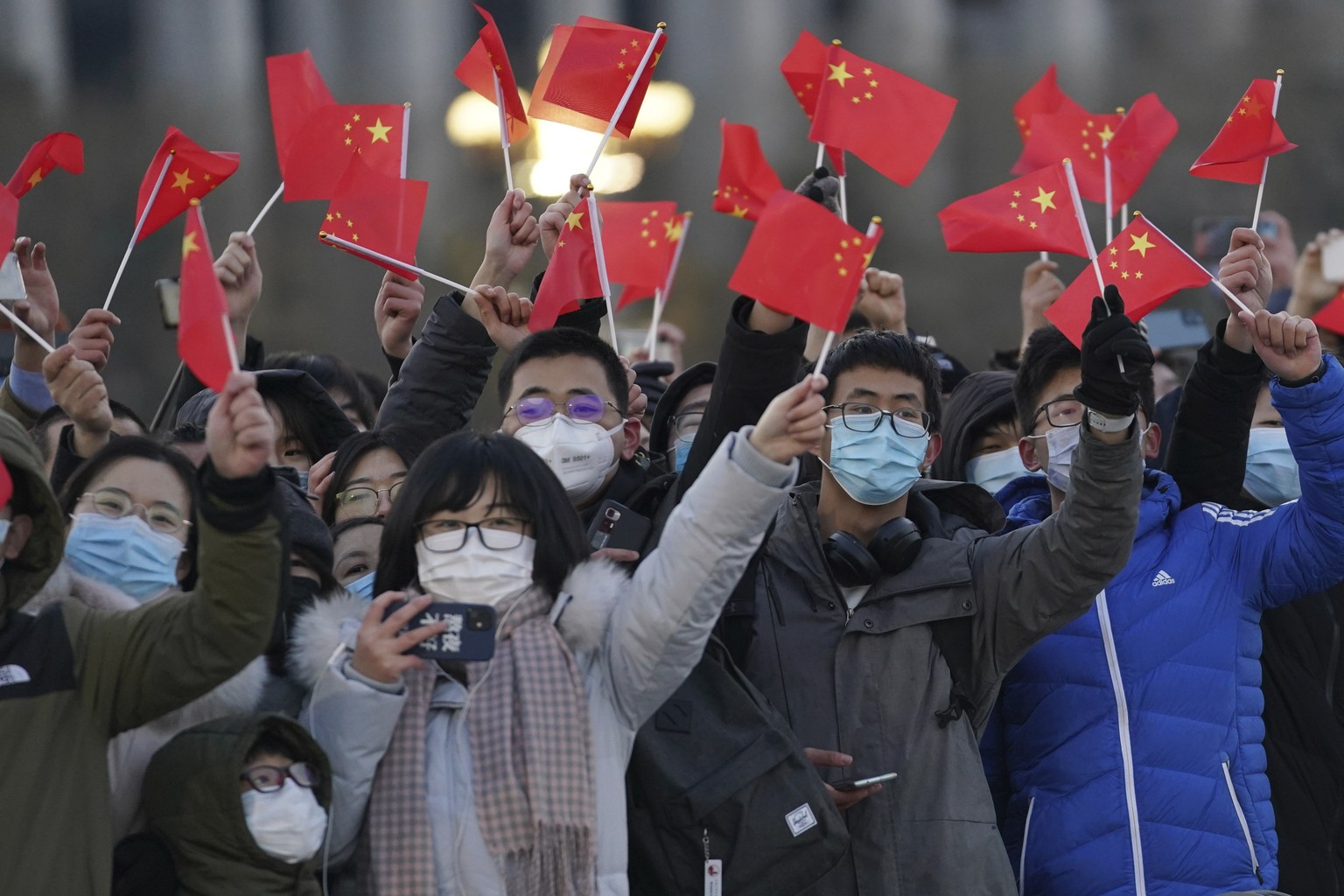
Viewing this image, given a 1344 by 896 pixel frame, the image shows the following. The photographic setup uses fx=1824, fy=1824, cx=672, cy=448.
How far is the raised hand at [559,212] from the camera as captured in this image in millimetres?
4820

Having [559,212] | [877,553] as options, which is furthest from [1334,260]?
[877,553]

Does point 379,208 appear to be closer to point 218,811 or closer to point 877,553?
point 877,553

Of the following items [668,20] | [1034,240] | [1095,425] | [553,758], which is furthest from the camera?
[668,20]

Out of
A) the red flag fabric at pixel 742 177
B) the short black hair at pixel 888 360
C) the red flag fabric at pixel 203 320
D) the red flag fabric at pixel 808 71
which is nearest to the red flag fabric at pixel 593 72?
the red flag fabric at pixel 808 71

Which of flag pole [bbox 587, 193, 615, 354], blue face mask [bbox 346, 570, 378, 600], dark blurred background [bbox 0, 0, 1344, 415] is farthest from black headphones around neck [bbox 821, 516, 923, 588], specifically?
dark blurred background [bbox 0, 0, 1344, 415]

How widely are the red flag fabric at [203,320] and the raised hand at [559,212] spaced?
1587mm

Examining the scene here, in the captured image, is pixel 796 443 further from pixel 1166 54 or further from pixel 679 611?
pixel 1166 54

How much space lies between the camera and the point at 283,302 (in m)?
12.7

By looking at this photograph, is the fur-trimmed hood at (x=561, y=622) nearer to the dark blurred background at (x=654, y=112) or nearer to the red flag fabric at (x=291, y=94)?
the red flag fabric at (x=291, y=94)

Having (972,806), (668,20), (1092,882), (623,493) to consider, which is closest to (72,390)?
(623,493)

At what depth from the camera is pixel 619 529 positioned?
3.82 meters

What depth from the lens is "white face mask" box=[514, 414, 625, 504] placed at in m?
4.09

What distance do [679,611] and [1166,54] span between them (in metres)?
11.2

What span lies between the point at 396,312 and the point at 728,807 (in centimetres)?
231
